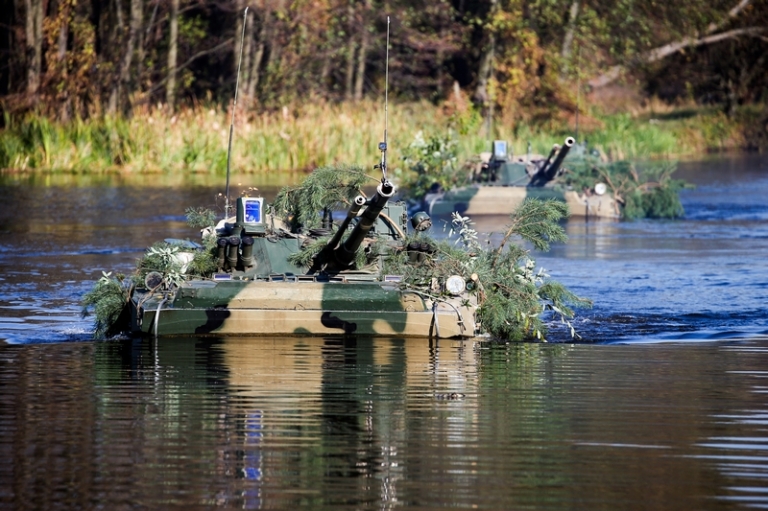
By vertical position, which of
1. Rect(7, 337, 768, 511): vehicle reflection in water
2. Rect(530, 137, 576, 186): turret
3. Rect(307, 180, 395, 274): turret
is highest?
Rect(530, 137, 576, 186): turret

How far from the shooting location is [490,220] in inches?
1325

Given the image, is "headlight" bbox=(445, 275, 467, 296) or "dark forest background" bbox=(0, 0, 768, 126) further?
"dark forest background" bbox=(0, 0, 768, 126)

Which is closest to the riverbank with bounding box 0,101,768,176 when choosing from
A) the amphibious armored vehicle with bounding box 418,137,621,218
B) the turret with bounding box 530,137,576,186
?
the amphibious armored vehicle with bounding box 418,137,621,218

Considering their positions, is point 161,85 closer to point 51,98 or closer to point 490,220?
point 51,98

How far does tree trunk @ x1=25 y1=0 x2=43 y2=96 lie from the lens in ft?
160

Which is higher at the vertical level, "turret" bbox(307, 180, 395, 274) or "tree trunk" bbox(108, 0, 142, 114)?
"tree trunk" bbox(108, 0, 142, 114)

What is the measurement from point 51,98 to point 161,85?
18.6 ft

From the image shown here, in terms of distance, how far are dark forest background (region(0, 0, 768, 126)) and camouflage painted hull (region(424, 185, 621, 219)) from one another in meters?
14.7

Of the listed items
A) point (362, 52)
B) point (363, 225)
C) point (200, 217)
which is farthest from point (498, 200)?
point (362, 52)

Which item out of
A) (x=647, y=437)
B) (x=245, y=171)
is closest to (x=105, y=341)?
(x=647, y=437)

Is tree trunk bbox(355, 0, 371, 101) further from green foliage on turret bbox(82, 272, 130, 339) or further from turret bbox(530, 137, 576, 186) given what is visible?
green foliage on turret bbox(82, 272, 130, 339)

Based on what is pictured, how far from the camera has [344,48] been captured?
56.5 m

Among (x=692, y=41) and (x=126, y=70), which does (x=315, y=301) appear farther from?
(x=692, y=41)

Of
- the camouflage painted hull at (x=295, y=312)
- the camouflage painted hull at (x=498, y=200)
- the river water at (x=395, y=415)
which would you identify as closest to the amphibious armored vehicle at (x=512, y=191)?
the camouflage painted hull at (x=498, y=200)
